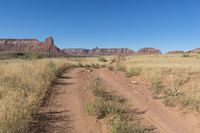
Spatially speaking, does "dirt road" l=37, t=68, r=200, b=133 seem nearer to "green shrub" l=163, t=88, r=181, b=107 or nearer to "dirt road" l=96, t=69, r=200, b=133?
"dirt road" l=96, t=69, r=200, b=133

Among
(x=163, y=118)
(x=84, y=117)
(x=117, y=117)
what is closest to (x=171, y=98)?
(x=163, y=118)

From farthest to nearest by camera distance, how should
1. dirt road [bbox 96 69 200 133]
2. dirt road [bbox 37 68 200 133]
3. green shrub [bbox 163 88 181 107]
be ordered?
green shrub [bbox 163 88 181 107]
dirt road [bbox 96 69 200 133]
dirt road [bbox 37 68 200 133]

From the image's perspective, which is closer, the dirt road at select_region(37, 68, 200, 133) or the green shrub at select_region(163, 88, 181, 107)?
the dirt road at select_region(37, 68, 200, 133)

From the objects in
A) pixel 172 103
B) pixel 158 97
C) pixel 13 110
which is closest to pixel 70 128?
pixel 13 110

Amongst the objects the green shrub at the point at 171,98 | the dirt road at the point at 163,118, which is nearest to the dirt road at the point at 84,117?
the dirt road at the point at 163,118

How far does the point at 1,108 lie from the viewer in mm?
6172

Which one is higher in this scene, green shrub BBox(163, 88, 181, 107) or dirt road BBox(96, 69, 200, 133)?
green shrub BBox(163, 88, 181, 107)

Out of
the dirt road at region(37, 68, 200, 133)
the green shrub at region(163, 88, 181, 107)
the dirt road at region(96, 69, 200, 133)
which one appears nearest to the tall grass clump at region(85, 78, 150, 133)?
the dirt road at region(37, 68, 200, 133)

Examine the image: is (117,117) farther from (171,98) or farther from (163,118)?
(171,98)

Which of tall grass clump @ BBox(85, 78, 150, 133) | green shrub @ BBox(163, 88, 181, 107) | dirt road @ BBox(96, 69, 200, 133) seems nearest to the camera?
tall grass clump @ BBox(85, 78, 150, 133)

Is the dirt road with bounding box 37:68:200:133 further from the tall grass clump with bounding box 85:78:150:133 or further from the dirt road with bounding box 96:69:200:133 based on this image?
the tall grass clump with bounding box 85:78:150:133

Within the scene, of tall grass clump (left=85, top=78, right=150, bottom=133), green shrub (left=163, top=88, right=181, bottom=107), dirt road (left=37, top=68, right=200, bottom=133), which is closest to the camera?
tall grass clump (left=85, top=78, right=150, bottom=133)

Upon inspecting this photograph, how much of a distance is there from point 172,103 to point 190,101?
2.18ft

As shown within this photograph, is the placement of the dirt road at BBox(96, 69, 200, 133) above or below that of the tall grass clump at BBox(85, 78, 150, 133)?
below
